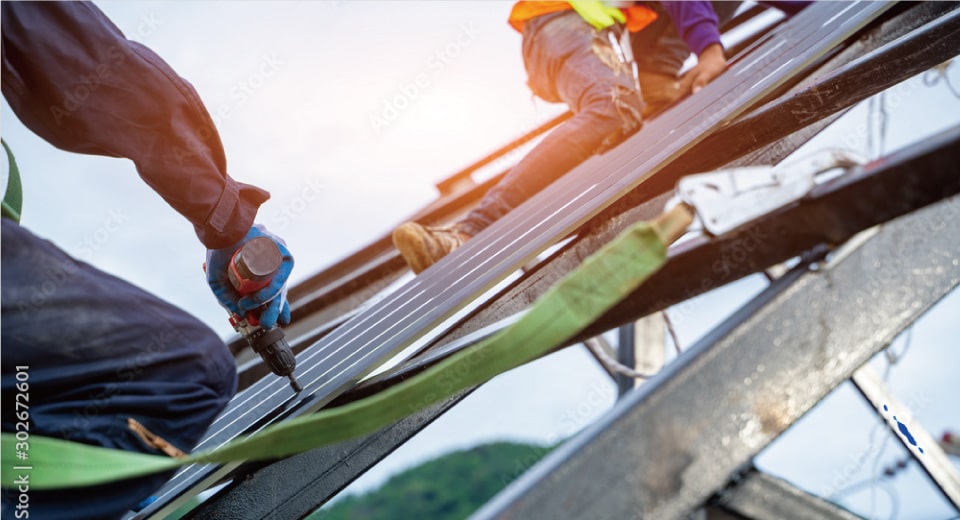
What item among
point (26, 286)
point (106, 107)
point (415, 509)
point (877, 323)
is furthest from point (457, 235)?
point (415, 509)

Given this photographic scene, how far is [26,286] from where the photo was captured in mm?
1229

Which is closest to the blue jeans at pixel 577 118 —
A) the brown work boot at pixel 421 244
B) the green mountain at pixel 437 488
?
the brown work boot at pixel 421 244

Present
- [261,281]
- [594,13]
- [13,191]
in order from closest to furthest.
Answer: [13,191]
[261,281]
[594,13]

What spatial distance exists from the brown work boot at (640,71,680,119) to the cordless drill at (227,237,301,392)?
2.52 meters

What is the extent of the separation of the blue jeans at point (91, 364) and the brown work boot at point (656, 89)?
281 cm

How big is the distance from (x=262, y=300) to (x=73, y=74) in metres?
0.52

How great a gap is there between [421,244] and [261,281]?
1.11m

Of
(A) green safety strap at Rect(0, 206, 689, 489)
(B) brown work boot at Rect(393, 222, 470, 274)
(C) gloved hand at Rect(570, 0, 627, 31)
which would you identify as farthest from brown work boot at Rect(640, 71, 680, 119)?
(A) green safety strap at Rect(0, 206, 689, 489)

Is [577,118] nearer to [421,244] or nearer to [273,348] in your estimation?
[421,244]

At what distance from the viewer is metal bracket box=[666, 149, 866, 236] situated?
0.93m

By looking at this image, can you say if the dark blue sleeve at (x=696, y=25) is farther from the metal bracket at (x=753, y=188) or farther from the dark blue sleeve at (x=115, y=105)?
the metal bracket at (x=753, y=188)

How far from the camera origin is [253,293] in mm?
1593

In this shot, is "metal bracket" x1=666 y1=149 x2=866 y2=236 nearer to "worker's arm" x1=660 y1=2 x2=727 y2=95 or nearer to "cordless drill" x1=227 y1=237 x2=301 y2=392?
"cordless drill" x1=227 y1=237 x2=301 y2=392

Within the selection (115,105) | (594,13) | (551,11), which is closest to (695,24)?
(594,13)
